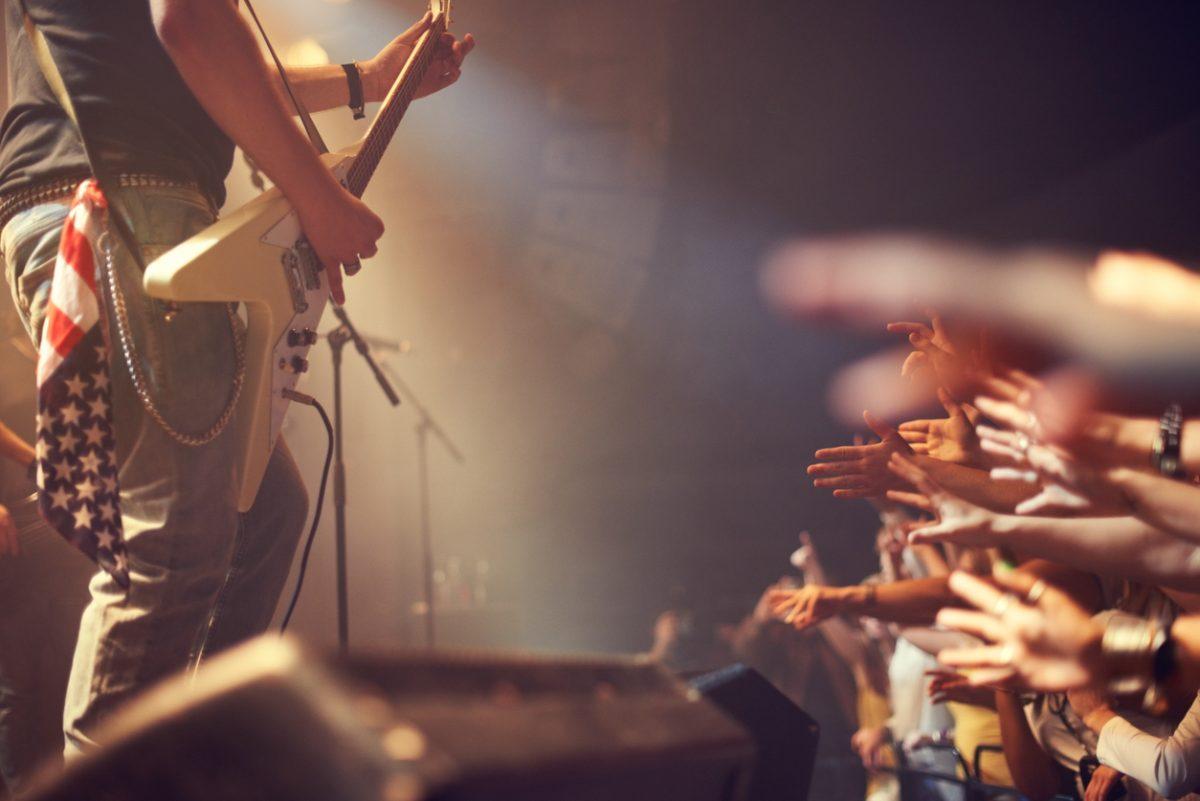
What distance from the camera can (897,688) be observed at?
167 inches

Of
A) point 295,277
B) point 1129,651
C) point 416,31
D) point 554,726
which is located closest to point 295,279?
point 295,277

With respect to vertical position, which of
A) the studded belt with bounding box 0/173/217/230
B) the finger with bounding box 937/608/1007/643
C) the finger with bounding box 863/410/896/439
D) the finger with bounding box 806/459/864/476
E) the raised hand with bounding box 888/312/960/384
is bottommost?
the finger with bounding box 937/608/1007/643

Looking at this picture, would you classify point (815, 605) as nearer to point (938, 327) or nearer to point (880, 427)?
point (880, 427)

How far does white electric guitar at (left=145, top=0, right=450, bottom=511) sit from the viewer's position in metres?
1.30

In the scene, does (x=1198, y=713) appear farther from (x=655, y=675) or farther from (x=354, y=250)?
(x=354, y=250)

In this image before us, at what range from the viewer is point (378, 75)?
7.27 ft

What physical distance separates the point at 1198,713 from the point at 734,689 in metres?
0.98

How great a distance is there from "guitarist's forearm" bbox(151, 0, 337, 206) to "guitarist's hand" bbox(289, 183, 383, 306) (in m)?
0.08

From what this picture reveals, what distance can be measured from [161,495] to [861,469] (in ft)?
4.81

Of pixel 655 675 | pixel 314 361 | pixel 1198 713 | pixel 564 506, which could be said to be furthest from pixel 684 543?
pixel 655 675

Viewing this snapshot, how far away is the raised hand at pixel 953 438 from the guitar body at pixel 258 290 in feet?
4.67

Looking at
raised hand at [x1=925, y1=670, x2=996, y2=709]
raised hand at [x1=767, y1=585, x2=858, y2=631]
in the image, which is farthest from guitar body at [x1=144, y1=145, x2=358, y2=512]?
raised hand at [x1=767, y1=585, x2=858, y2=631]

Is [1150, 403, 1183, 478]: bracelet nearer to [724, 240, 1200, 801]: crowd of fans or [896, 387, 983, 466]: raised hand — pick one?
[724, 240, 1200, 801]: crowd of fans

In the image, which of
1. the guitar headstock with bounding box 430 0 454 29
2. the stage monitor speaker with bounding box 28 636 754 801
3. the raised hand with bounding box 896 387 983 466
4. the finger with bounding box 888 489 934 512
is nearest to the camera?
the stage monitor speaker with bounding box 28 636 754 801
